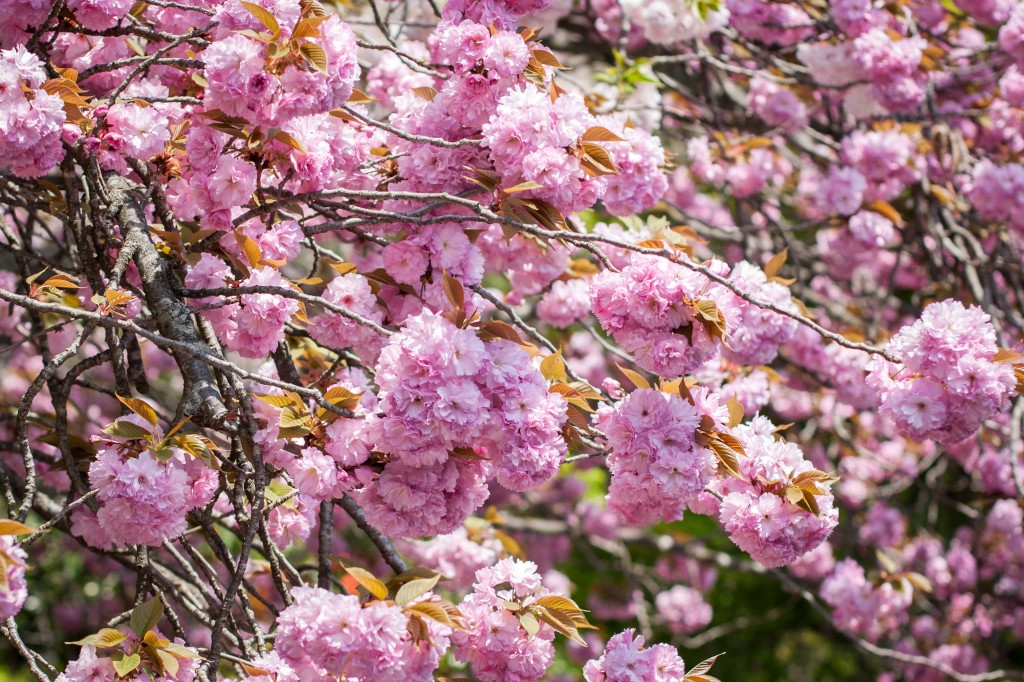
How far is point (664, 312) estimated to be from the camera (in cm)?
151

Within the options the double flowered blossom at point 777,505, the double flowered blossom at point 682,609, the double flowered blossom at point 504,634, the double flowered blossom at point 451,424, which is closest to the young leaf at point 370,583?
the double flowered blossom at point 451,424

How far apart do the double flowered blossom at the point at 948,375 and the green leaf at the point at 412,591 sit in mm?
902

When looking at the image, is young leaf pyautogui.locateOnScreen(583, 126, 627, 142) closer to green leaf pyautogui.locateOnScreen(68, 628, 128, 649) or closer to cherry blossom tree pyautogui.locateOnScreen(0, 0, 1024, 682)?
cherry blossom tree pyautogui.locateOnScreen(0, 0, 1024, 682)

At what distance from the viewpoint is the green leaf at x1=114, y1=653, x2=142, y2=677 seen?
1.34 m

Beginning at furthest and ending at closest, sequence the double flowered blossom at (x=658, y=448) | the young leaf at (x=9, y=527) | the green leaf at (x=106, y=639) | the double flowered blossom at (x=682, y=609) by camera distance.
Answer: the double flowered blossom at (x=682, y=609) → the double flowered blossom at (x=658, y=448) → the green leaf at (x=106, y=639) → the young leaf at (x=9, y=527)

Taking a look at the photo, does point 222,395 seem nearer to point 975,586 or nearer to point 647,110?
point 647,110

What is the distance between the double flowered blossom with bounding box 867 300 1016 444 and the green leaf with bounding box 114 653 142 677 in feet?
4.31

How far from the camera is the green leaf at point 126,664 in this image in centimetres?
134

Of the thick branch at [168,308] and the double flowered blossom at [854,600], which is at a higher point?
the thick branch at [168,308]

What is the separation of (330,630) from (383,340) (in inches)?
A: 23.9

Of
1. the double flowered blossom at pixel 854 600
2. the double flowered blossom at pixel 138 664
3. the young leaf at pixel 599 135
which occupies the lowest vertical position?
the double flowered blossom at pixel 854 600

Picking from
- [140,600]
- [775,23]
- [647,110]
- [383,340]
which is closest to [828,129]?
[775,23]

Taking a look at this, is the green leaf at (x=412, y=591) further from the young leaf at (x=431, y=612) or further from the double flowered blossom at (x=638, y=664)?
the double flowered blossom at (x=638, y=664)

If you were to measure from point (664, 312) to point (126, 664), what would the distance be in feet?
3.22
